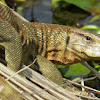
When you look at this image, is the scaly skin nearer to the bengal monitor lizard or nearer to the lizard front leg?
the bengal monitor lizard

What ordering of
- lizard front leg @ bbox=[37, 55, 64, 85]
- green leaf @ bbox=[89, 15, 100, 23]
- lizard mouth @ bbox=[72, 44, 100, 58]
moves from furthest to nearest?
1. green leaf @ bbox=[89, 15, 100, 23]
2. lizard front leg @ bbox=[37, 55, 64, 85]
3. lizard mouth @ bbox=[72, 44, 100, 58]

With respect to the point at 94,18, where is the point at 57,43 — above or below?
above

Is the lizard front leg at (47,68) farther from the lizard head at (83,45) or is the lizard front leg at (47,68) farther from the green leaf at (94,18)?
the green leaf at (94,18)

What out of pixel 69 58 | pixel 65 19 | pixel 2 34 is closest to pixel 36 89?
pixel 2 34

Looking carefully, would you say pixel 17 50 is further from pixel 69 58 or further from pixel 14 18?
pixel 69 58

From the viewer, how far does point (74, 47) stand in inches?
133

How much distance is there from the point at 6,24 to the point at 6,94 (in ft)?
2.97

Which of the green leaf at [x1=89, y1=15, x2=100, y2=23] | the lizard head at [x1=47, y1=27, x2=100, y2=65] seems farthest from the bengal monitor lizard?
the green leaf at [x1=89, y1=15, x2=100, y2=23]

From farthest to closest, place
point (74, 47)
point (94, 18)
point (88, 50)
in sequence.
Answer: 1. point (94, 18)
2. point (74, 47)
3. point (88, 50)

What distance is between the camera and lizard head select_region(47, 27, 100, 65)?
3.29 meters

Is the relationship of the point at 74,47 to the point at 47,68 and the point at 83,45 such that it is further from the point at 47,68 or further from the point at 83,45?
the point at 47,68

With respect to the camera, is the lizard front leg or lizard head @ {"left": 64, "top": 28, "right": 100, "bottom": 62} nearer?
lizard head @ {"left": 64, "top": 28, "right": 100, "bottom": 62}

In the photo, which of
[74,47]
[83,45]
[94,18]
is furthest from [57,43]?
[94,18]

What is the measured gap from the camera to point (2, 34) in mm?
2850
